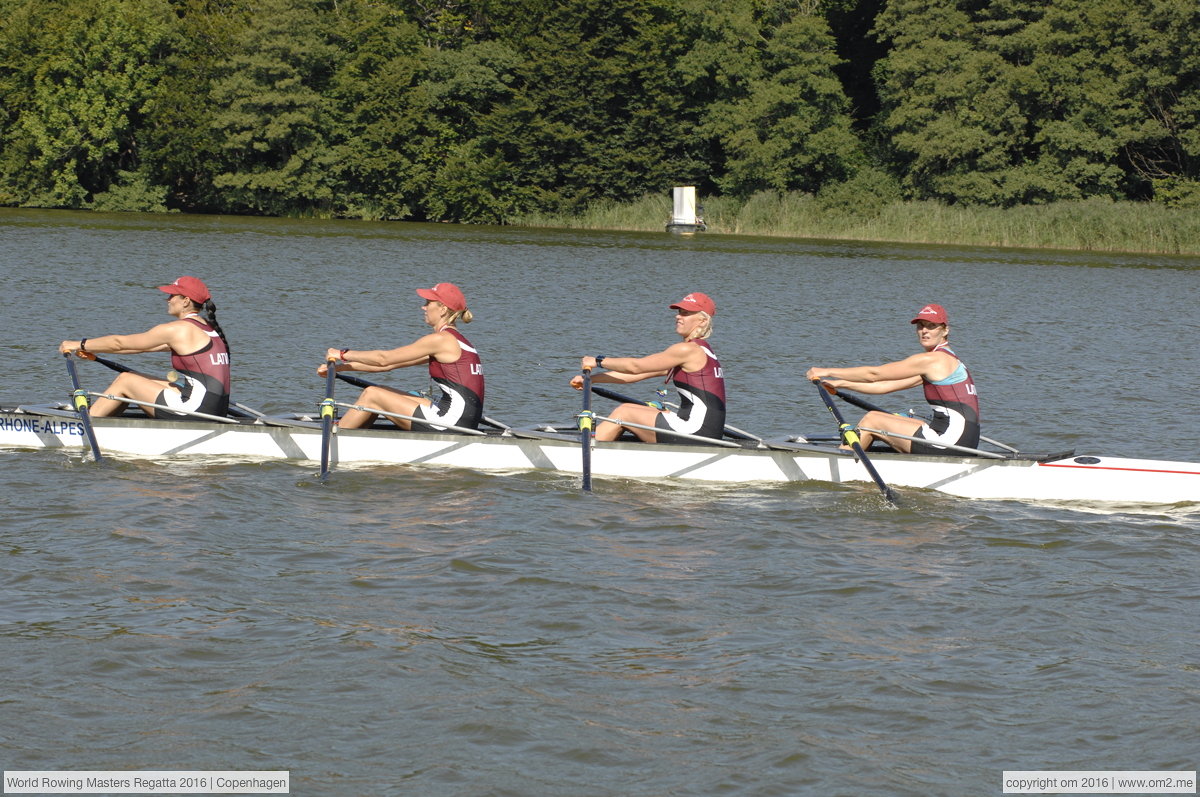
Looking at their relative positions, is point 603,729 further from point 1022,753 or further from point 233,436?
point 233,436

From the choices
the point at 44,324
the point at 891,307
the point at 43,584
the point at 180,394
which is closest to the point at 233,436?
the point at 180,394

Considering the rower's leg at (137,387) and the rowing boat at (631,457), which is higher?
the rower's leg at (137,387)

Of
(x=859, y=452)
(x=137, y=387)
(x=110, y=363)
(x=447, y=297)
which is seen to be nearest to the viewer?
(x=859, y=452)

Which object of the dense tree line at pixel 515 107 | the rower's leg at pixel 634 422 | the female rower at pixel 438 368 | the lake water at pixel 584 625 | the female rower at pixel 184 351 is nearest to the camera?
the lake water at pixel 584 625

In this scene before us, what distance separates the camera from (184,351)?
1109 centimetres

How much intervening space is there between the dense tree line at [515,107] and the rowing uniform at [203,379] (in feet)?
148

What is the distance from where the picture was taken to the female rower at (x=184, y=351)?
1093cm

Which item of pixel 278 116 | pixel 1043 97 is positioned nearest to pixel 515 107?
pixel 278 116

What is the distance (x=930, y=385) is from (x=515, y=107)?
167 ft

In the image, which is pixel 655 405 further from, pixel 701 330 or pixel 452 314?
pixel 452 314
